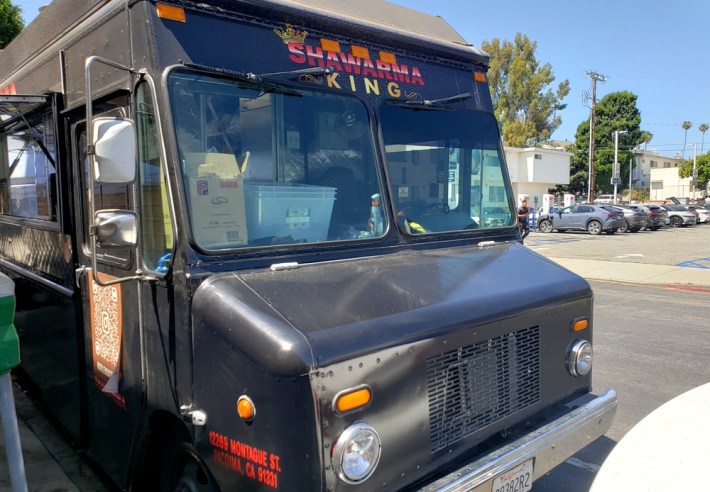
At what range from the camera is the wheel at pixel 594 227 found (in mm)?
28328

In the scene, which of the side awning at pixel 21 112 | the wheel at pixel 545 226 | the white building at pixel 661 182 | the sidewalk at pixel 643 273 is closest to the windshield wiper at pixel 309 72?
the side awning at pixel 21 112

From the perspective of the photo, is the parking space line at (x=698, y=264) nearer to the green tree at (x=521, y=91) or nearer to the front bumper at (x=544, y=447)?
the front bumper at (x=544, y=447)

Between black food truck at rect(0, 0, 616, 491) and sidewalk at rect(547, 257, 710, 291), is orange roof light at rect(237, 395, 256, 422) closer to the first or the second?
black food truck at rect(0, 0, 616, 491)

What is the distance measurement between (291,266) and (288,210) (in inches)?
13.5

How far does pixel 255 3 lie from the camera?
2.68 meters

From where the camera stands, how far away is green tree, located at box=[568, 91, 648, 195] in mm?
65000

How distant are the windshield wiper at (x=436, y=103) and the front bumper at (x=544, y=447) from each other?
1.90m

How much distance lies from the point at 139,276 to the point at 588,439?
2414 millimetres

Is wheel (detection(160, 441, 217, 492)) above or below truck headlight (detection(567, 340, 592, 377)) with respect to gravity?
below

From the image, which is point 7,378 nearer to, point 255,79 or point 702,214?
point 255,79

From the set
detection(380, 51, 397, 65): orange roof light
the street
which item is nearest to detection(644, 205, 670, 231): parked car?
the street

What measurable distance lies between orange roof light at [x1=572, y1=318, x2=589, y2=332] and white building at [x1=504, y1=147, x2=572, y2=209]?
35.7m

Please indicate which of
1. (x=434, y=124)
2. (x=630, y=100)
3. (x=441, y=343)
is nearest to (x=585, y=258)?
(x=434, y=124)

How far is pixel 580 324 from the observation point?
10.2ft
